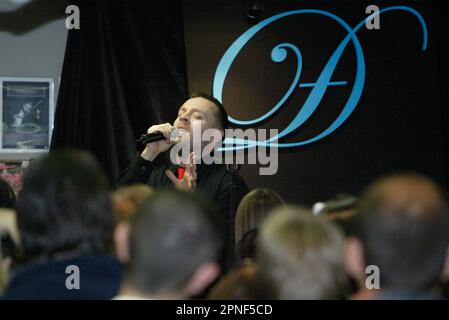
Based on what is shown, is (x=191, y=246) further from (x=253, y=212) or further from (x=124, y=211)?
(x=253, y=212)

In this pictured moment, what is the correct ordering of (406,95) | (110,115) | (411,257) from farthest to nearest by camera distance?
(406,95) < (110,115) < (411,257)

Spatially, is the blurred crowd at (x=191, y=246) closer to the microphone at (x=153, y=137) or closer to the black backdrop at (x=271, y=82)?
the microphone at (x=153, y=137)

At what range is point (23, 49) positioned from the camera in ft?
14.6

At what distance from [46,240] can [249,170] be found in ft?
9.39

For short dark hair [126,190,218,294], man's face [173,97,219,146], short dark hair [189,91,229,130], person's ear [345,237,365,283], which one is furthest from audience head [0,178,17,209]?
short dark hair [189,91,229,130]

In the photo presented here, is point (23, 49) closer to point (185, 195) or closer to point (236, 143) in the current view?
point (236, 143)

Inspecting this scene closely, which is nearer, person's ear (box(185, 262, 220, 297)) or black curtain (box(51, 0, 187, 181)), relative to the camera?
person's ear (box(185, 262, 220, 297))

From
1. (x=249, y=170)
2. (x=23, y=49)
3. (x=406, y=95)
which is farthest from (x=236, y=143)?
(x=23, y=49)

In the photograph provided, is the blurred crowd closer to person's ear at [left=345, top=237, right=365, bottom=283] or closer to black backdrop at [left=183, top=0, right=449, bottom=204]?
person's ear at [left=345, top=237, right=365, bottom=283]

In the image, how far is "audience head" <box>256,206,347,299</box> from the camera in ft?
4.93

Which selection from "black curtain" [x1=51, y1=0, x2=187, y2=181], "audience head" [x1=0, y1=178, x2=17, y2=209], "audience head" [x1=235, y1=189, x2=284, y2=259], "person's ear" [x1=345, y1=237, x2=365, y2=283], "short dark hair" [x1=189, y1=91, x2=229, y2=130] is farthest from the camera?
"black curtain" [x1=51, y1=0, x2=187, y2=181]

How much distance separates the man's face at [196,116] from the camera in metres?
3.86

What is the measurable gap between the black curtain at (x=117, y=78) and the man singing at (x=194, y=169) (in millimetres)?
389

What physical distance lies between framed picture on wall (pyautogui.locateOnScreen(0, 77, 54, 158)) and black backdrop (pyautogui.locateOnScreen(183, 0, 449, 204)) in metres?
1.00
